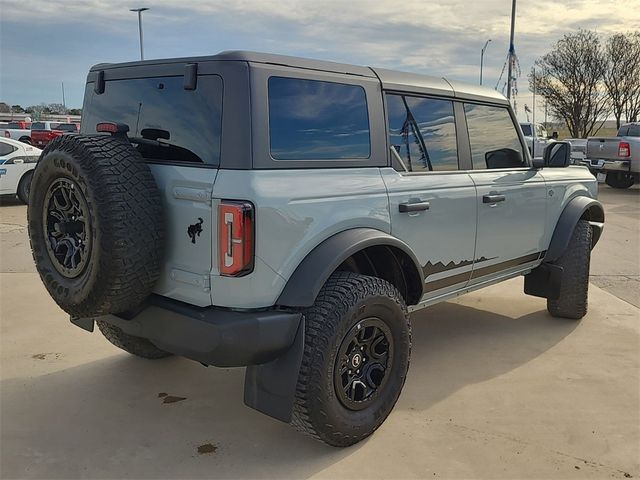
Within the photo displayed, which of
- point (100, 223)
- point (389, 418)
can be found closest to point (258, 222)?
point (100, 223)

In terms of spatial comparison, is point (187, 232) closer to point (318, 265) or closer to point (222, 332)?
point (222, 332)

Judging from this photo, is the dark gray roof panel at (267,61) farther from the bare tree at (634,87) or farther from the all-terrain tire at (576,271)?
the bare tree at (634,87)

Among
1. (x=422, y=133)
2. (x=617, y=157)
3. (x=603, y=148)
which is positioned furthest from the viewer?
(x=603, y=148)

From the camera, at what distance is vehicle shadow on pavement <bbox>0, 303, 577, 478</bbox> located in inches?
112

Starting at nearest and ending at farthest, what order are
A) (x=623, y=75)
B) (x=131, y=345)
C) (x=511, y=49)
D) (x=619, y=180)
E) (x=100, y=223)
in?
1. (x=100, y=223)
2. (x=131, y=345)
3. (x=619, y=180)
4. (x=511, y=49)
5. (x=623, y=75)

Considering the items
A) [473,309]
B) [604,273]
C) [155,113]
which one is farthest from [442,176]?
[604,273]

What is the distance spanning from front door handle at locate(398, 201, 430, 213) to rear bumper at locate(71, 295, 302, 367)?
3.07ft

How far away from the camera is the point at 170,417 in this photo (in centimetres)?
331

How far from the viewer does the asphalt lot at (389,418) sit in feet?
9.35

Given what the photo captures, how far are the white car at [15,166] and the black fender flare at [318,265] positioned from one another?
1003 cm

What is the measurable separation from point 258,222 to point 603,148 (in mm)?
14862

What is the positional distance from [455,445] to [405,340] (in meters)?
0.59

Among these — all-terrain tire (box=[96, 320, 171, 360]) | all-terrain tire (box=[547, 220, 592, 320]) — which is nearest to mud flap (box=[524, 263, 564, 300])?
all-terrain tire (box=[547, 220, 592, 320])

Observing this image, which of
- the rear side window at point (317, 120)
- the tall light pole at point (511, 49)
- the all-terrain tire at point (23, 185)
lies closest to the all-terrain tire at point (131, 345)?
the rear side window at point (317, 120)
